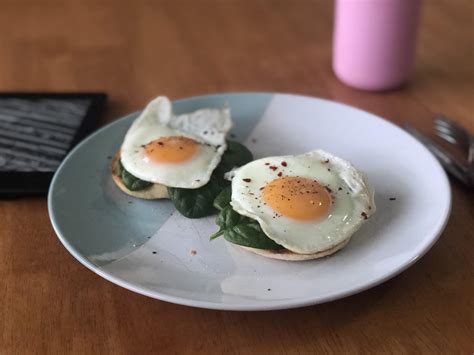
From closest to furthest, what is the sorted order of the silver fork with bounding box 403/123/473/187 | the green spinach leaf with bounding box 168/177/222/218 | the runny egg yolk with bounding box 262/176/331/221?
the runny egg yolk with bounding box 262/176/331/221, the green spinach leaf with bounding box 168/177/222/218, the silver fork with bounding box 403/123/473/187

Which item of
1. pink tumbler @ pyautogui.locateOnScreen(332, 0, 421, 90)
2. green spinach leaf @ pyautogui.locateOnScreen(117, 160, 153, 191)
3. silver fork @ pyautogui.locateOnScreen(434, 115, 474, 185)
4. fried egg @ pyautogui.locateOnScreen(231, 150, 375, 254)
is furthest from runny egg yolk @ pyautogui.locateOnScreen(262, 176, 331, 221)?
pink tumbler @ pyautogui.locateOnScreen(332, 0, 421, 90)

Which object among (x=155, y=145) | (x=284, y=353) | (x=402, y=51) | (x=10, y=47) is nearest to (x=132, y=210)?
(x=155, y=145)

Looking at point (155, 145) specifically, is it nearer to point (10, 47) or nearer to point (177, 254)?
point (177, 254)

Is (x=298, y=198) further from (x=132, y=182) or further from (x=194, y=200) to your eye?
(x=132, y=182)

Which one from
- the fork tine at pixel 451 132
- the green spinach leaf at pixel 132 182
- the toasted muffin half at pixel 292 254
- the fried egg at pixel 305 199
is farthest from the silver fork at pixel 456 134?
the green spinach leaf at pixel 132 182

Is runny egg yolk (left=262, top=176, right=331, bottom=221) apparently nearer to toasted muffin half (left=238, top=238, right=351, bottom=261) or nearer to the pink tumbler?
toasted muffin half (left=238, top=238, right=351, bottom=261)

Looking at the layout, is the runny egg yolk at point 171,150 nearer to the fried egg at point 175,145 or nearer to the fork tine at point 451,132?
the fried egg at point 175,145
